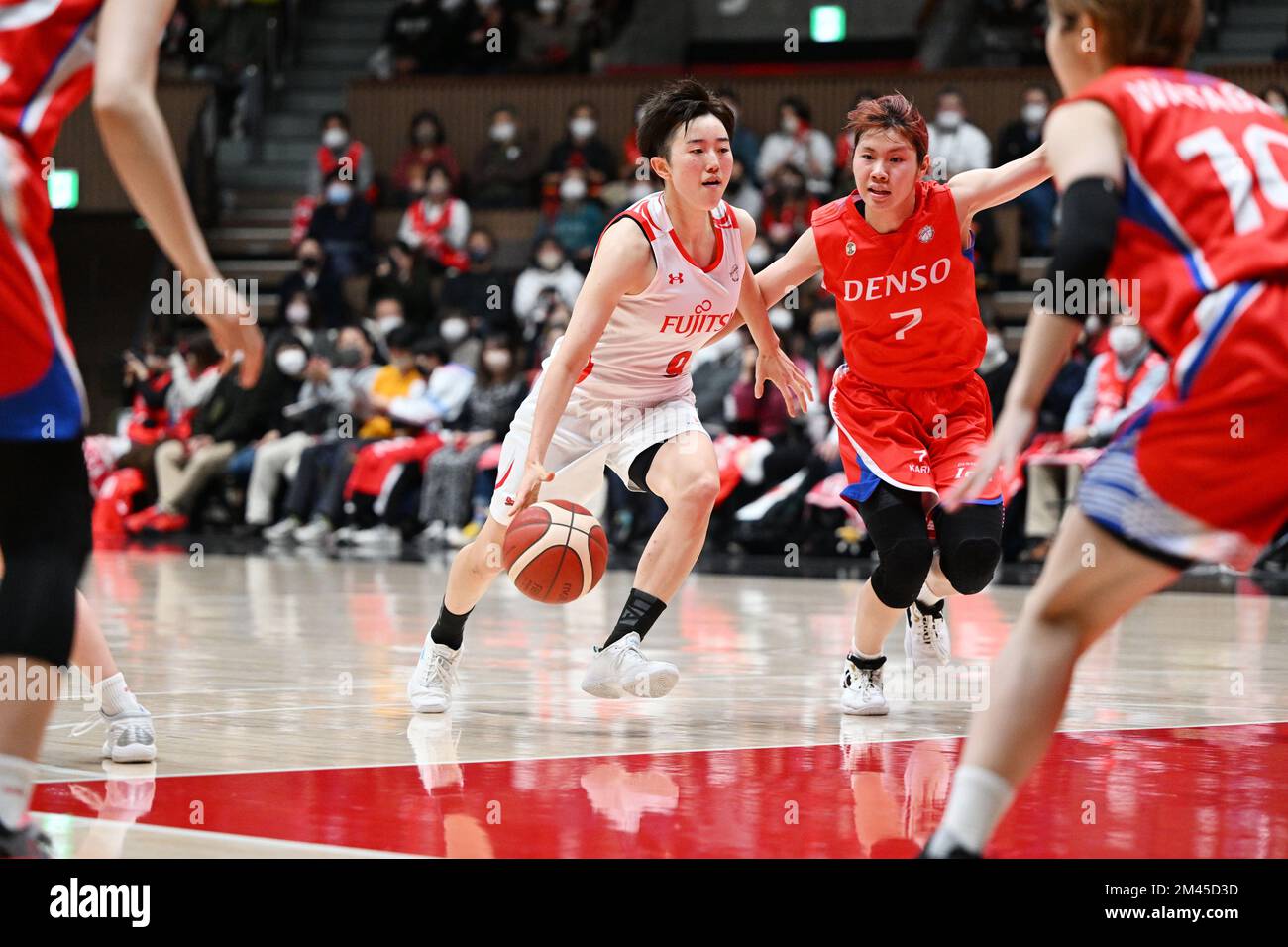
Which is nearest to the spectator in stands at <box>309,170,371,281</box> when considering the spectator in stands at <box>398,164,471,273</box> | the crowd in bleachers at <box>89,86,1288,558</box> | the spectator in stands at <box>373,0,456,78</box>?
the crowd in bleachers at <box>89,86,1288,558</box>

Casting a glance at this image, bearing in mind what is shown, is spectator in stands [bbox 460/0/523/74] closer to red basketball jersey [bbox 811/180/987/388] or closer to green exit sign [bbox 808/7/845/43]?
green exit sign [bbox 808/7/845/43]

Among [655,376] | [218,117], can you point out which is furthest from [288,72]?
[655,376]

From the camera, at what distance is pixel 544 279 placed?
47.1 feet

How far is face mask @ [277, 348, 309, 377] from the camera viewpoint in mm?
14305

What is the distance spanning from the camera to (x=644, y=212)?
210 inches

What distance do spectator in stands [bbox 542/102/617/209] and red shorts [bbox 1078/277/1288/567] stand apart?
12659mm

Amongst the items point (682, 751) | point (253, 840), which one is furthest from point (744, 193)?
point (253, 840)

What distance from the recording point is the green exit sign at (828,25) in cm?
1819

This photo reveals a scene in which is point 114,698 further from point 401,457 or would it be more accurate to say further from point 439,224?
point 439,224

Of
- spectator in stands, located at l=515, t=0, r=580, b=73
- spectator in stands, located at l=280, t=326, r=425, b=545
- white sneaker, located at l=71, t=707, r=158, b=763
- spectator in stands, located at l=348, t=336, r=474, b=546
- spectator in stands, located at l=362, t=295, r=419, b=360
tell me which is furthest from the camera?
spectator in stands, located at l=515, t=0, r=580, b=73

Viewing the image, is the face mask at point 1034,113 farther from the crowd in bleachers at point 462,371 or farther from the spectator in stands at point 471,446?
the spectator in stands at point 471,446

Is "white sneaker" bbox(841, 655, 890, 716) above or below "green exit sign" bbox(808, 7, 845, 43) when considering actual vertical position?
Result: below

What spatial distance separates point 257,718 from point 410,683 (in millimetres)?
475

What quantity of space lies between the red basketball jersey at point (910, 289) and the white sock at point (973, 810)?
272cm
